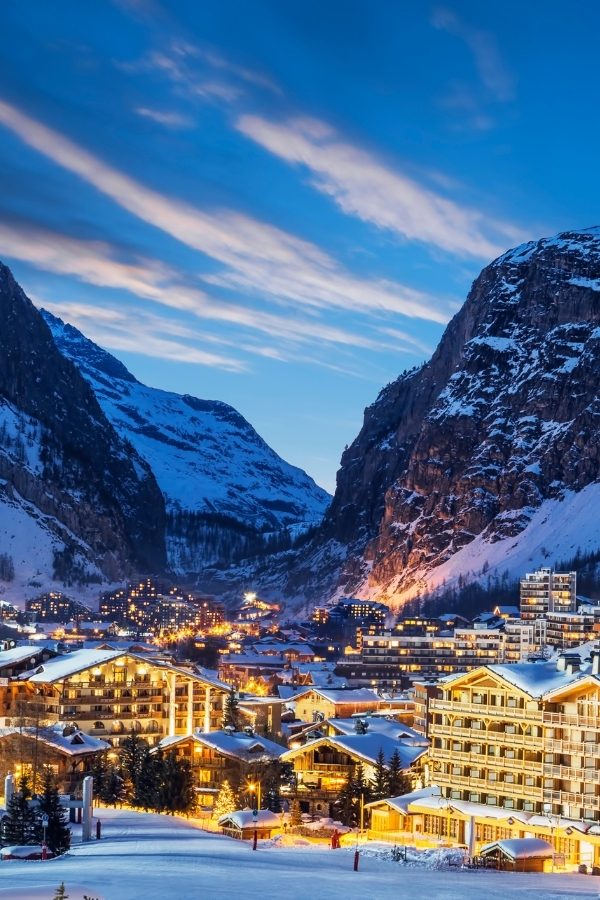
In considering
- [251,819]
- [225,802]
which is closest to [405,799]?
[251,819]

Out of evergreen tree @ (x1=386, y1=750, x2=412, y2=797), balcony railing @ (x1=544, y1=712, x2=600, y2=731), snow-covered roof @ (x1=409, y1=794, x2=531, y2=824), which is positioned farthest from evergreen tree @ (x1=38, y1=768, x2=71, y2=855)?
balcony railing @ (x1=544, y1=712, x2=600, y2=731)

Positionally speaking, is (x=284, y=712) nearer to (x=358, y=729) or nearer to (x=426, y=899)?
(x=358, y=729)

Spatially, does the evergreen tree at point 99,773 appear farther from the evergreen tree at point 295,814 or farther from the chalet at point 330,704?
the chalet at point 330,704

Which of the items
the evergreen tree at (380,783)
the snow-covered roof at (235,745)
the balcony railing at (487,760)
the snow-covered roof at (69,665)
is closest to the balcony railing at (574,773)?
the balcony railing at (487,760)

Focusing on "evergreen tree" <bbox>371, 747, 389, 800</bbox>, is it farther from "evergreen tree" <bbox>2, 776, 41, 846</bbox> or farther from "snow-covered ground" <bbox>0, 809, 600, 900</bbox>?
"evergreen tree" <bbox>2, 776, 41, 846</bbox>

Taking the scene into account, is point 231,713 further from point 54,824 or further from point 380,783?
point 54,824
